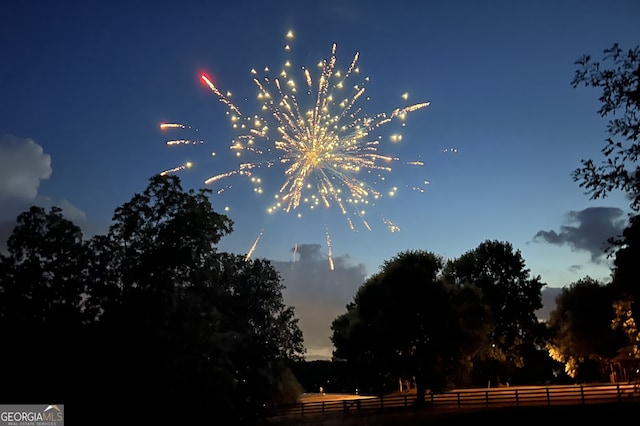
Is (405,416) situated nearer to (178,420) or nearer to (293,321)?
(178,420)

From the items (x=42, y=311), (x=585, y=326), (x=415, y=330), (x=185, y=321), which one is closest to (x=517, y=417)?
(x=415, y=330)

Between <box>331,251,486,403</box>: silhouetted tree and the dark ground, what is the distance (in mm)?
4845

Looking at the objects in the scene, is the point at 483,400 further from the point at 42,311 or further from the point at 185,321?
the point at 42,311

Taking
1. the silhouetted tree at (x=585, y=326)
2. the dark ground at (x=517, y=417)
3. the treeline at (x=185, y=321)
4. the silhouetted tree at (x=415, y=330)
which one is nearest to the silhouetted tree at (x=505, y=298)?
the silhouetted tree at (x=585, y=326)

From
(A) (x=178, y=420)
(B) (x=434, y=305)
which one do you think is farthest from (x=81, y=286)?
(B) (x=434, y=305)

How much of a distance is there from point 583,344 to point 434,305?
27.0 metres

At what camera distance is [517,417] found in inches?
1196

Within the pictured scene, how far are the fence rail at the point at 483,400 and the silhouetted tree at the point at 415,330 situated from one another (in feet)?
5.51

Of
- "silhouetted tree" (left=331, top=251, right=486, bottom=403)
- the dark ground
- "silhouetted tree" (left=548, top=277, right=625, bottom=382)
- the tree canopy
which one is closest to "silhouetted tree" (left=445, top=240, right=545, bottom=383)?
"silhouetted tree" (left=548, top=277, right=625, bottom=382)

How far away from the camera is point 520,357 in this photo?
66562 millimetres

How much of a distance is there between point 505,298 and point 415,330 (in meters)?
32.2

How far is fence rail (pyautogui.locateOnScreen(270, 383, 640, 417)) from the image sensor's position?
110ft

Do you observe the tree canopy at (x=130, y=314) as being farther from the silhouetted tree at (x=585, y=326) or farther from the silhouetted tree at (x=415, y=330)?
the silhouetted tree at (x=585, y=326)

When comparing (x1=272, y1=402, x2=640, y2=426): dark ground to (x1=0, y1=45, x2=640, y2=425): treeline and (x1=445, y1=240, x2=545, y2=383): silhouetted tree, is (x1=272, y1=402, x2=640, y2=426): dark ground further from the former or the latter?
(x1=445, y1=240, x2=545, y2=383): silhouetted tree
